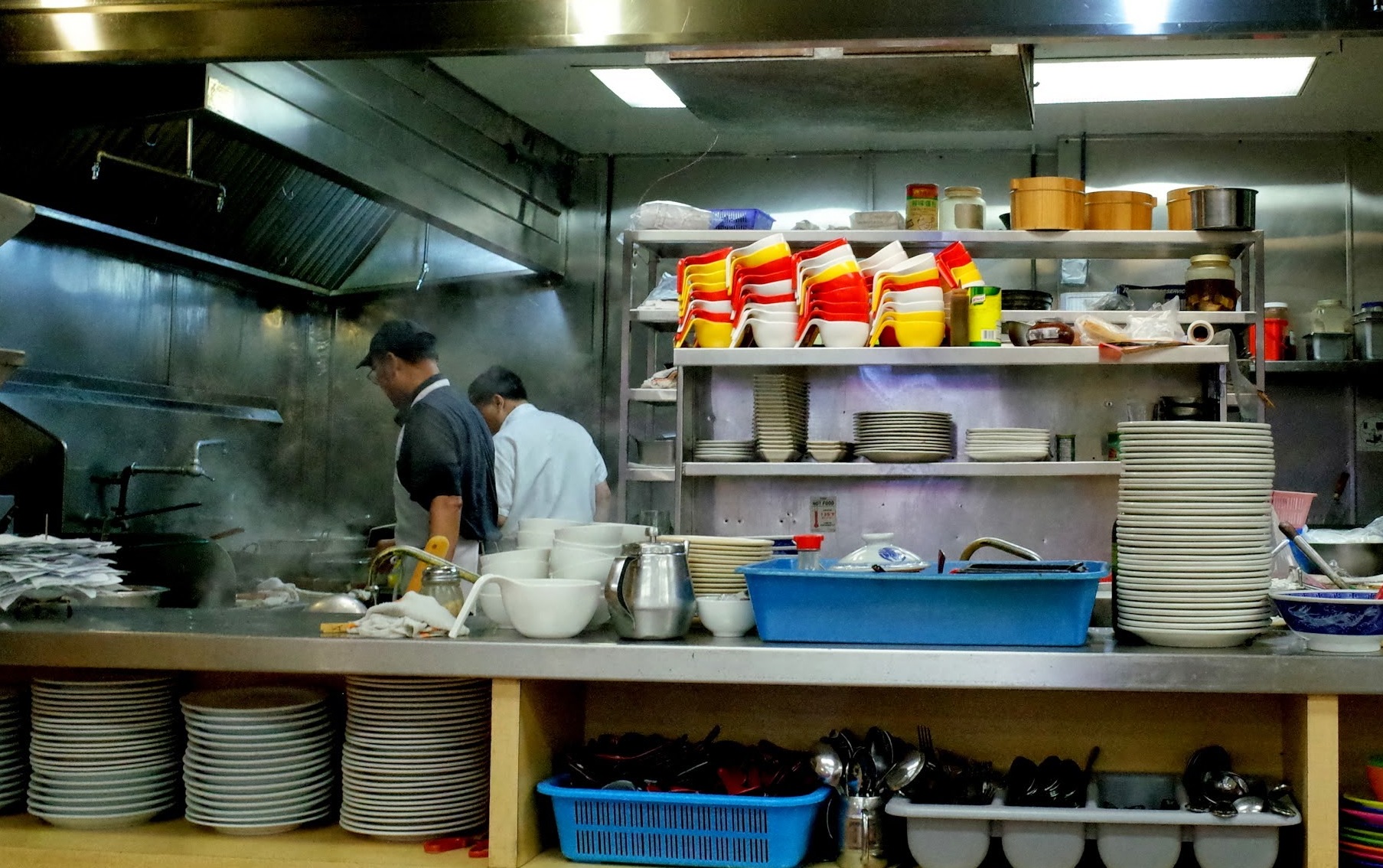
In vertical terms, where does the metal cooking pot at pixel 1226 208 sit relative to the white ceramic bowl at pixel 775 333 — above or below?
above

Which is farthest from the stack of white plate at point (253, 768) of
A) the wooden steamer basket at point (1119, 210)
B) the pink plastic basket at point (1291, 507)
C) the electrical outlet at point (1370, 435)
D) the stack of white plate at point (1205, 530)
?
the electrical outlet at point (1370, 435)

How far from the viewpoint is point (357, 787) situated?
6.98ft

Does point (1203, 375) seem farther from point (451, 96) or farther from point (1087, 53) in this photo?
point (451, 96)

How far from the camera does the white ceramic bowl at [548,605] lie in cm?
210

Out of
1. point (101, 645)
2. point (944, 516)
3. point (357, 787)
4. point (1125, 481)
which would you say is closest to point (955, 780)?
point (1125, 481)

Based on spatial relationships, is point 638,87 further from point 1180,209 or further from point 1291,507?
point 1291,507

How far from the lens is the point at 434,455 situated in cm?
418

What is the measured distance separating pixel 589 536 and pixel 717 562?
1.01ft

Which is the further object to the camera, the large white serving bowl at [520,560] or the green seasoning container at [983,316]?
the green seasoning container at [983,316]

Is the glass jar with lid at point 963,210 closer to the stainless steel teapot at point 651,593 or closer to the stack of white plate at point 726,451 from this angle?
the stack of white plate at point 726,451

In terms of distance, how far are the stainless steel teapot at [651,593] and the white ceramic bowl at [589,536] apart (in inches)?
13.2

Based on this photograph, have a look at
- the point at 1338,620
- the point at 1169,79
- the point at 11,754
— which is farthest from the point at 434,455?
the point at 1169,79

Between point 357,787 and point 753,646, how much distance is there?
732mm

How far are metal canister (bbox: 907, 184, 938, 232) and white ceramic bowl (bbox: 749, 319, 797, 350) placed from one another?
93 centimetres
